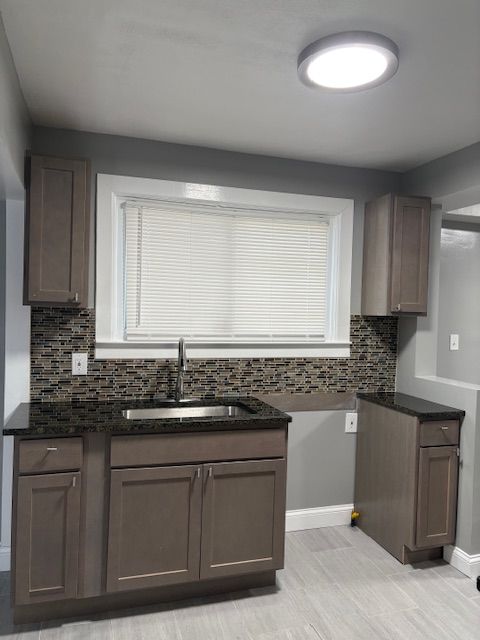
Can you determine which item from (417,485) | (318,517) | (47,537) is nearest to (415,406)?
(417,485)

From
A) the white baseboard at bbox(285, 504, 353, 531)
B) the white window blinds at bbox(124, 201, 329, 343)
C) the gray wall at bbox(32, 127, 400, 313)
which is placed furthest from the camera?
the white baseboard at bbox(285, 504, 353, 531)

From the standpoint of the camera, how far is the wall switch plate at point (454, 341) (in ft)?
12.2

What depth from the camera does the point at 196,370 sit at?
2900mm

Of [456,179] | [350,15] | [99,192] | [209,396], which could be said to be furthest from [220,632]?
[456,179]

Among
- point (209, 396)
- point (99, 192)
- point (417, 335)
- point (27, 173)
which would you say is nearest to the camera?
point (27, 173)

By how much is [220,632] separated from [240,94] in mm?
2361

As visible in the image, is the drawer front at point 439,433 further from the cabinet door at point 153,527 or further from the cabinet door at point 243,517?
the cabinet door at point 153,527

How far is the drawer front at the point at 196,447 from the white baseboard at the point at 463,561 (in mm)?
1197

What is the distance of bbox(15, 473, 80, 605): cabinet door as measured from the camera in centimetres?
207

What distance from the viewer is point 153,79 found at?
205cm

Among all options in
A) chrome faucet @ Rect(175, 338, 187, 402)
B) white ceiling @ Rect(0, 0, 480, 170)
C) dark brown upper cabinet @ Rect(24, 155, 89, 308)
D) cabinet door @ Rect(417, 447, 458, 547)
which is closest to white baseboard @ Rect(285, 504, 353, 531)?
cabinet door @ Rect(417, 447, 458, 547)

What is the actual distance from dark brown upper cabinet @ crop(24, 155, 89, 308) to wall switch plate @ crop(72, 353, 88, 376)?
0.36 m

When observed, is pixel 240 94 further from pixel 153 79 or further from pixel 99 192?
pixel 99 192

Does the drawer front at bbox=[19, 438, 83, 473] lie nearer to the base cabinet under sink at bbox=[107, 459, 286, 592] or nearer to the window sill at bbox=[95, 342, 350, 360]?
the base cabinet under sink at bbox=[107, 459, 286, 592]
